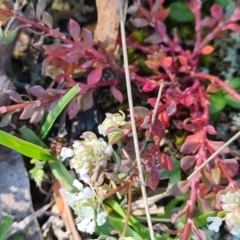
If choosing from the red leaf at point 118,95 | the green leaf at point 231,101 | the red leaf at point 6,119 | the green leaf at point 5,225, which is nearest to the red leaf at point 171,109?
the red leaf at point 118,95

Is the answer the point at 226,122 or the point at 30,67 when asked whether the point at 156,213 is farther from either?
the point at 30,67

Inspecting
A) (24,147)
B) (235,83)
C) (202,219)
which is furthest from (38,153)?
(235,83)

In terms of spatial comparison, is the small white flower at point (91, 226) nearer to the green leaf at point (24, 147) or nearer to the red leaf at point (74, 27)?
the green leaf at point (24, 147)

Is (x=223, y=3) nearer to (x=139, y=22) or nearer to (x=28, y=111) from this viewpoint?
(x=139, y=22)

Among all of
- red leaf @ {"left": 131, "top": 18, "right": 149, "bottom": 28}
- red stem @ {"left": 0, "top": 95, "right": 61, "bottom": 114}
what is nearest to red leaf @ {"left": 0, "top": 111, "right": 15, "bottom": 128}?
red stem @ {"left": 0, "top": 95, "right": 61, "bottom": 114}

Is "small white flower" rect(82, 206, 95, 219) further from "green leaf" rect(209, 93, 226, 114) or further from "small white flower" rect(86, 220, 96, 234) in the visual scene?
→ "green leaf" rect(209, 93, 226, 114)

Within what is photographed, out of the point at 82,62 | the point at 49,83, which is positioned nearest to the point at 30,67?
the point at 49,83
